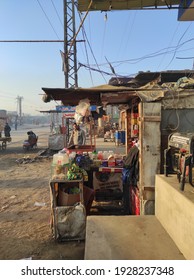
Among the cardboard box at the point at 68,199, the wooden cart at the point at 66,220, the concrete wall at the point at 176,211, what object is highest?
the concrete wall at the point at 176,211

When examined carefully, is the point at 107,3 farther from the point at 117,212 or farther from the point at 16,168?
the point at 16,168

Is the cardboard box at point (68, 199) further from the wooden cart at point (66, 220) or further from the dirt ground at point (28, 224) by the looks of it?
the dirt ground at point (28, 224)

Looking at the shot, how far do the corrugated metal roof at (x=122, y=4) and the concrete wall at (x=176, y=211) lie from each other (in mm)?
5416

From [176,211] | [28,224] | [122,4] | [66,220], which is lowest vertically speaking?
[28,224]

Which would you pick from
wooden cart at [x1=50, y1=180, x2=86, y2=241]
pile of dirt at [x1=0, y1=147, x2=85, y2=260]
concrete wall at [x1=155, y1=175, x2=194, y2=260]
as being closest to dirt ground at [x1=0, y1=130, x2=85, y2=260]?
pile of dirt at [x1=0, y1=147, x2=85, y2=260]

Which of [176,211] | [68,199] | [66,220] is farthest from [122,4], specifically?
[176,211]

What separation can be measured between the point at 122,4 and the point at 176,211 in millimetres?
6202

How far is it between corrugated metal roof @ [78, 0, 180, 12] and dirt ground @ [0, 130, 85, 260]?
577 centimetres

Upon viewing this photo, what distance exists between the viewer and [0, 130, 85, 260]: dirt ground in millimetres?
3975

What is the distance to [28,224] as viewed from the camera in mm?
5137

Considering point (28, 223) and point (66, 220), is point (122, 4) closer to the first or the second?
point (66, 220)

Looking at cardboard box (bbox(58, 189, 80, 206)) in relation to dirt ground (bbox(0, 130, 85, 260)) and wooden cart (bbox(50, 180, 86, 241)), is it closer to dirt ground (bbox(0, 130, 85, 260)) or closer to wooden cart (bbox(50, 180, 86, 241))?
wooden cart (bbox(50, 180, 86, 241))

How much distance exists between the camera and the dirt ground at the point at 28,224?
397 centimetres

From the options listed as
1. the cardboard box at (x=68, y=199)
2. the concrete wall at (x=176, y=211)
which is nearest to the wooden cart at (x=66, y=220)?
the cardboard box at (x=68, y=199)
